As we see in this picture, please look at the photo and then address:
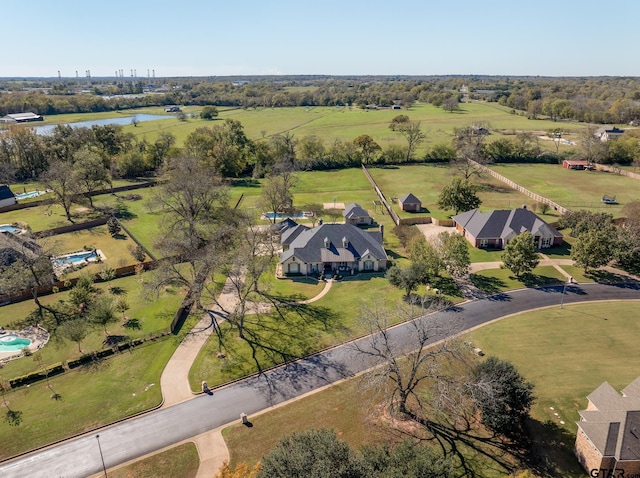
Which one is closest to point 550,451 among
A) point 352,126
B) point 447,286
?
point 447,286

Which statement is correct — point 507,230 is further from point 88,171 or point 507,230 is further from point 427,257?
point 88,171

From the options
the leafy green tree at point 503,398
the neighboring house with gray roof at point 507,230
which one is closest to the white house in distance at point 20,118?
the neighboring house with gray roof at point 507,230

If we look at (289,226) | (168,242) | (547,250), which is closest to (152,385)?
(168,242)

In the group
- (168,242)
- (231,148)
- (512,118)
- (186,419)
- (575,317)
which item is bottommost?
(186,419)

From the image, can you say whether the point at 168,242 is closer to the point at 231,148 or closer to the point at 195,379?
the point at 195,379

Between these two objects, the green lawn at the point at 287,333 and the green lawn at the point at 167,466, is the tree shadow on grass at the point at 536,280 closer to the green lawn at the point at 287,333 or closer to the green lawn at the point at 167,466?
the green lawn at the point at 287,333

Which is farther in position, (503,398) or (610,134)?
(610,134)

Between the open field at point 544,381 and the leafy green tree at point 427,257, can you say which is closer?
the open field at point 544,381
